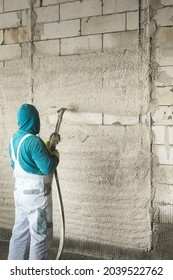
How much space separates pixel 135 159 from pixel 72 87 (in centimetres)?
83

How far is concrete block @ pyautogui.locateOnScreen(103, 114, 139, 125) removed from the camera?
125 inches

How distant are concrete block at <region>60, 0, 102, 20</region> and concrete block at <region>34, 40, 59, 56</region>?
0.76ft

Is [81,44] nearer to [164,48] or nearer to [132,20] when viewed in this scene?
[132,20]

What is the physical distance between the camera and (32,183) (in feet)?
8.96

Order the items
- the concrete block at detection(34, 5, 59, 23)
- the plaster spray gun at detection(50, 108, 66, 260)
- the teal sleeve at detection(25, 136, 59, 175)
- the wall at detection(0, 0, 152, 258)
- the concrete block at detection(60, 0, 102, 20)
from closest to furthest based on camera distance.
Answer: the teal sleeve at detection(25, 136, 59, 175) → the plaster spray gun at detection(50, 108, 66, 260) → the wall at detection(0, 0, 152, 258) → the concrete block at detection(60, 0, 102, 20) → the concrete block at detection(34, 5, 59, 23)

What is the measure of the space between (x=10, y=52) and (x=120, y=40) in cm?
110

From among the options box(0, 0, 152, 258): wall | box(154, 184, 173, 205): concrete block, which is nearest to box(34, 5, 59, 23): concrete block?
box(0, 0, 152, 258): wall

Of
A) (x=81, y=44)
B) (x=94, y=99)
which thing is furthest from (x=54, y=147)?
(x=81, y=44)

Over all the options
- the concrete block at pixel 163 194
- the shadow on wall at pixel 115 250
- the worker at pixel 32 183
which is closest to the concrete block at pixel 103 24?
the worker at pixel 32 183

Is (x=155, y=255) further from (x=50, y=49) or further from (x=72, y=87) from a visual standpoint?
(x=50, y=49)

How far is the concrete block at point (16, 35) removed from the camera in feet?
11.8

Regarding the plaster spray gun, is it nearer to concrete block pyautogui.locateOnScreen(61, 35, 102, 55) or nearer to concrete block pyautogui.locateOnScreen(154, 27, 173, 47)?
concrete block pyautogui.locateOnScreen(61, 35, 102, 55)

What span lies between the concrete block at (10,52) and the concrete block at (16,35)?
6 centimetres

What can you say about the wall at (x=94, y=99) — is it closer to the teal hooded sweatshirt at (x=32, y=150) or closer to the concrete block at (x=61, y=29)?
the concrete block at (x=61, y=29)
